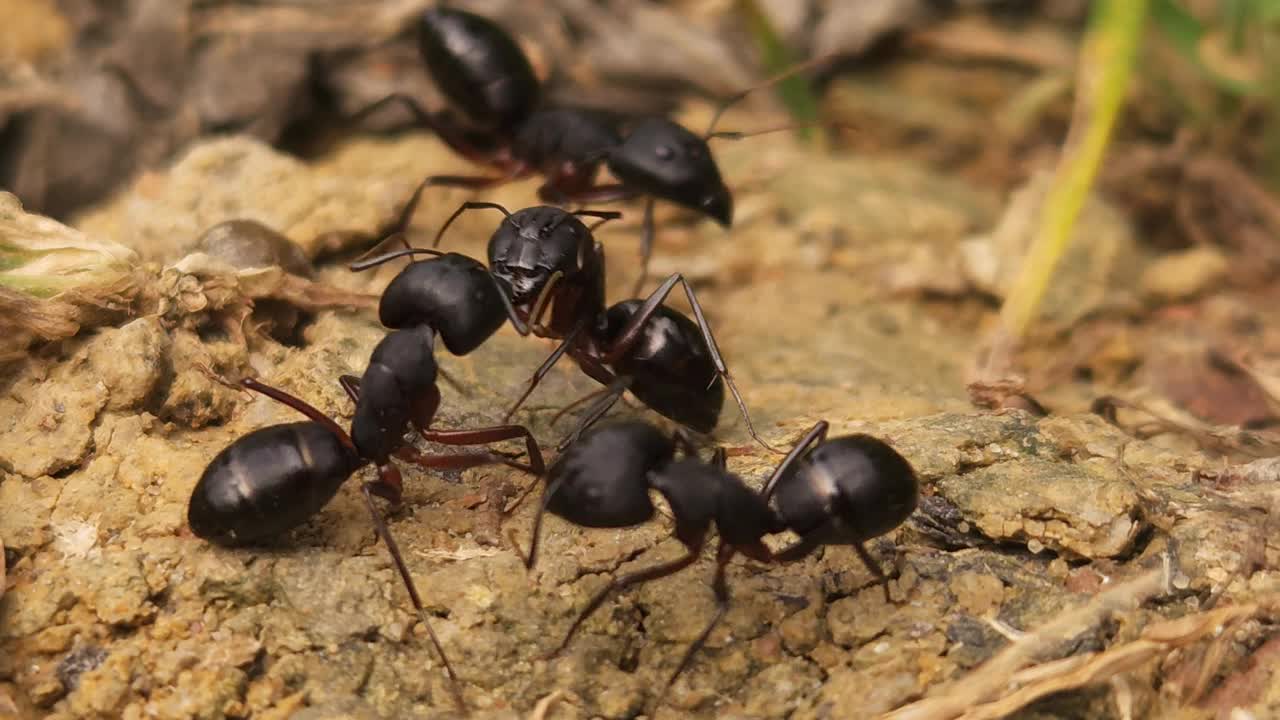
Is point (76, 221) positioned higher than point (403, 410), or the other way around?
point (403, 410)

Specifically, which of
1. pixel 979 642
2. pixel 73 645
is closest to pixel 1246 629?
pixel 979 642

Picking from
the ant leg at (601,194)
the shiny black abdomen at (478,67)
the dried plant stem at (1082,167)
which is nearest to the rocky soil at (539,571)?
the dried plant stem at (1082,167)

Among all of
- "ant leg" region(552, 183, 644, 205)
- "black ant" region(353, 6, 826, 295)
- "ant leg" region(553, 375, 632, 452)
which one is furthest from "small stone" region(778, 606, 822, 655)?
"ant leg" region(552, 183, 644, 205)

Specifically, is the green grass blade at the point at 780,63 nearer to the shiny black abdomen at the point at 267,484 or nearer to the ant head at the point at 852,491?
the ant head at the point at 852,491

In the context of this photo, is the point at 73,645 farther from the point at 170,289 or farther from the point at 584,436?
the point at 584,436

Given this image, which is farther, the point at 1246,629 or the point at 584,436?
the point at 584,436

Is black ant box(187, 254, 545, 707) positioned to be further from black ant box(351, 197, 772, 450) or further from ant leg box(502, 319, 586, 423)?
ant leg box(502, 319, 586, 423)
